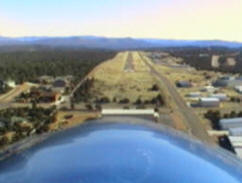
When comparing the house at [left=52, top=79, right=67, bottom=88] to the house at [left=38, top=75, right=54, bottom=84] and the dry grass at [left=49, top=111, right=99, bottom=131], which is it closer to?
the house at [left=38, top=75, right=54, bottom=84]

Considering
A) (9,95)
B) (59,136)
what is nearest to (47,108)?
(9,95)

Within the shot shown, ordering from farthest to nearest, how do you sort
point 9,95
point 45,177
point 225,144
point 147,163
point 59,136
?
point 9,95, point 225,144, point 59,136, point 147,163, point 45,177

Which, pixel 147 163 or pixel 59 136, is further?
pixel 59 136

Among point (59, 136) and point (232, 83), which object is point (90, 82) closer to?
point (232, 83)

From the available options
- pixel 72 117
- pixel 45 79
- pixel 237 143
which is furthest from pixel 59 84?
pixel 237 143

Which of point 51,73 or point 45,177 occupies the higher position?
point 45,177

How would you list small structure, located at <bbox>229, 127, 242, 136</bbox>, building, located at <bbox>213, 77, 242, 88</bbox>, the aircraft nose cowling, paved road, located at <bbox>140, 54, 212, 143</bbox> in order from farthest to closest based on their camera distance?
building, located at <bbox>213, 77, 242, 88</bbox>
paved road, located at <bbox>140, 54, 212, 143</bbox>
small structure, located at <bbox>229, 127, 242, 136</bbox>
the aircraft nose cowling

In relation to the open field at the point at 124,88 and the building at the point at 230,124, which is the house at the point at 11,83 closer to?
the open field at the point at 124,88

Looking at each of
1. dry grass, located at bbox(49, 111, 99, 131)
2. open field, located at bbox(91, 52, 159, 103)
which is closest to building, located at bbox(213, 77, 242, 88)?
open field, located at bbox(91, 52, 159, 103)

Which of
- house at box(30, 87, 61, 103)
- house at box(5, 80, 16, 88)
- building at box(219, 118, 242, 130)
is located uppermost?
building at box(219, 118, 242, 130)

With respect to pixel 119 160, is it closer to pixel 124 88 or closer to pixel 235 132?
pixel 235 132

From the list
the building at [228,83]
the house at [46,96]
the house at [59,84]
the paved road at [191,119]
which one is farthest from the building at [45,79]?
the building at [228,83]
